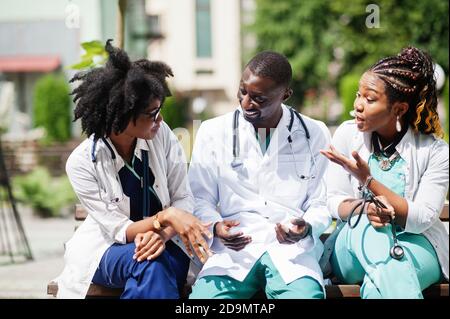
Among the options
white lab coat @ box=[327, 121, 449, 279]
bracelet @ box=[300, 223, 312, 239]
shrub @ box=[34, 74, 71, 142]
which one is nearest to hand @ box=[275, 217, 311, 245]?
bracelet @ box=[300, 223, 312, 239]

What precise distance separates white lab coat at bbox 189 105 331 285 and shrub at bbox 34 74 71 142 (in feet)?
53.8

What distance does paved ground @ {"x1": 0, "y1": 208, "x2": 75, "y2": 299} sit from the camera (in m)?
6.22

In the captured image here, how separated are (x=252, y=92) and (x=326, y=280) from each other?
98 cm

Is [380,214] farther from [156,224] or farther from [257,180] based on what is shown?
[156,224]

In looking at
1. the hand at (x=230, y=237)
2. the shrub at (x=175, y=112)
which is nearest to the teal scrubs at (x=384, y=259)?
the hand at (x=230, y=237)

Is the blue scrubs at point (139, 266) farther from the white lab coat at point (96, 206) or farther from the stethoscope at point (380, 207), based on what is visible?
the stethoscope at point (380, 207)

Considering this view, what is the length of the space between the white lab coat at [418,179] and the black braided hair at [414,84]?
74mm

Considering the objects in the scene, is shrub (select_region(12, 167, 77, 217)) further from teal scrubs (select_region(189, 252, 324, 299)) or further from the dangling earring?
the dangling earring

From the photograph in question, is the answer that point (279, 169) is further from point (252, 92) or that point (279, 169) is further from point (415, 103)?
point (415, 103)

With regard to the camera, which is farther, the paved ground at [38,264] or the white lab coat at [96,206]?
the paved ground at [38,264]

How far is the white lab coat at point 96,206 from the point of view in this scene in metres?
3.45

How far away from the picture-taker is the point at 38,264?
24.4ft

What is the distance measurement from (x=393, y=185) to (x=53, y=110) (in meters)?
17.2

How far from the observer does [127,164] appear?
3555 mm
